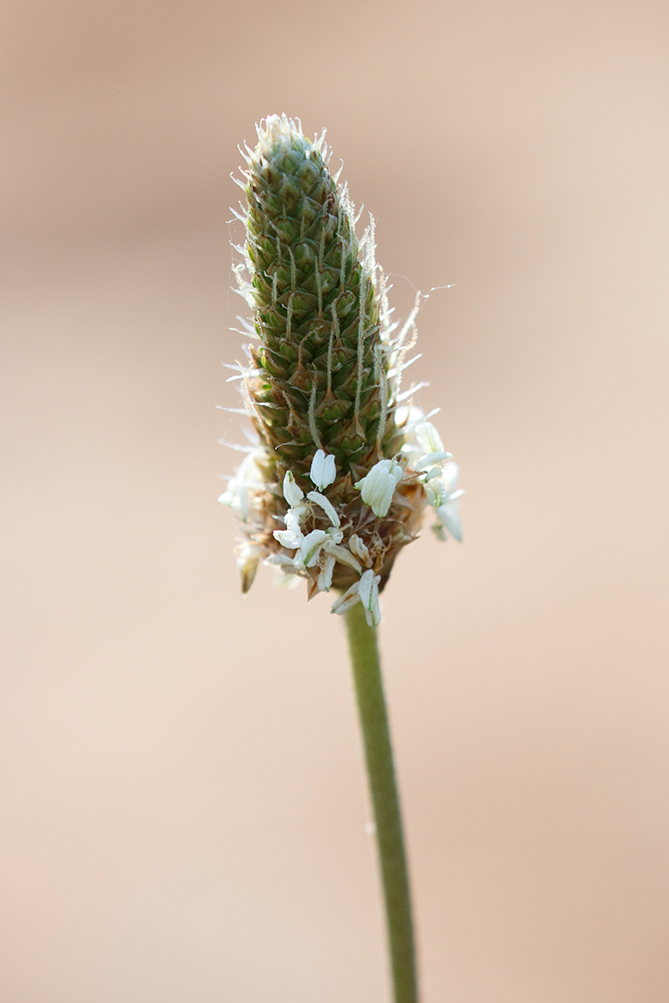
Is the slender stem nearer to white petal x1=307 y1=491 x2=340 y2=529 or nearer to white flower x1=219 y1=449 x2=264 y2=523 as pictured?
white petal x1=307 y1=491 x2=340 y2=529

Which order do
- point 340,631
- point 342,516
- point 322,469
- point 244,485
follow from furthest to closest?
point 340,631 < point 244,485 < point 342,516 < point 322,469

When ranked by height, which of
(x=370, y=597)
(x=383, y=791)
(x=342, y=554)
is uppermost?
(x=342, y=554)

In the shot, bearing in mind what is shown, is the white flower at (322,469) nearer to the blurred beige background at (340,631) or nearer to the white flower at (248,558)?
the white flower at (248,558)

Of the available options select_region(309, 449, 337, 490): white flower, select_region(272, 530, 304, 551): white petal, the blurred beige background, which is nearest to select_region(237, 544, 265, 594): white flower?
select_region(272, 530, 304, 551): white petal

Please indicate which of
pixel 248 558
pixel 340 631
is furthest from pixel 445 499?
pixel 340 631

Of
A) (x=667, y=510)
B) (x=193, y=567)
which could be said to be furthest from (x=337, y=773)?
(x=667, y=510)

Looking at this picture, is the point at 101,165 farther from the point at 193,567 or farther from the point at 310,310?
the point at 310,310

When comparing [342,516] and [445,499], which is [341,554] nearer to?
[342,516]
